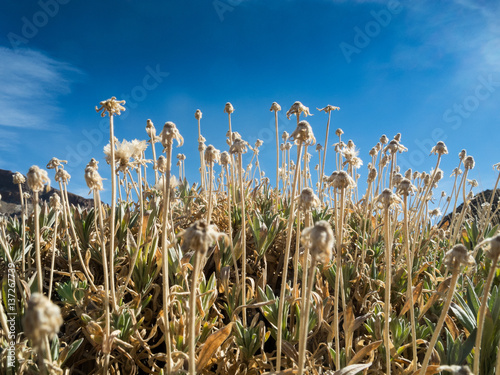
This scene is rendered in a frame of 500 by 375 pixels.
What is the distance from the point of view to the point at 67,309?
83.7 inches

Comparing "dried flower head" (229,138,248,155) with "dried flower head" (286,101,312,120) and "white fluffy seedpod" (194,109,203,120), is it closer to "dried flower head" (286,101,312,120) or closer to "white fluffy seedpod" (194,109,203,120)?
"dried flower head" (286,101,312,120)

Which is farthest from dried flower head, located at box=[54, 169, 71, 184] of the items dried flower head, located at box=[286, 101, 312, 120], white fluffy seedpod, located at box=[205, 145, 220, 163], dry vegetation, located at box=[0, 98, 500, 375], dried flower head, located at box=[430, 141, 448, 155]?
dried flower head, located at box=[430, 141, 448, 155]

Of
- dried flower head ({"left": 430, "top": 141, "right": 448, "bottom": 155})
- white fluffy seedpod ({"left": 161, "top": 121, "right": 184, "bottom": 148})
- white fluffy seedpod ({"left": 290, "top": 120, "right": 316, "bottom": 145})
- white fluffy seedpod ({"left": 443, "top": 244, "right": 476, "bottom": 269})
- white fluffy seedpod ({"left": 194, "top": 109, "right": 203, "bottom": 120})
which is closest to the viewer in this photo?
white fluffy seedpod ({"left": 443, "top": 244, "right": 476, "bottom": 269})

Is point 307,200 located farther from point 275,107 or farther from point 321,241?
point 275,107

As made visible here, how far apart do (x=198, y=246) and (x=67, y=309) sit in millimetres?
1660

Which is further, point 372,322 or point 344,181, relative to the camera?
point 372,322

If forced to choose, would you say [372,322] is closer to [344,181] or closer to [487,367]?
[487,367]

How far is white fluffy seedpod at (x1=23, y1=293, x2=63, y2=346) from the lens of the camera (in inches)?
27.0

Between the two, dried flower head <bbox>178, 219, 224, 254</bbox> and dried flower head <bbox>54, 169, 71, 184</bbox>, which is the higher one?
dried flower head <bbox>54, 169, 71, 184</bbox>

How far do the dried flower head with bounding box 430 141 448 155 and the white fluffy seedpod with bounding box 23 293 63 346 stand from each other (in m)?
2.63

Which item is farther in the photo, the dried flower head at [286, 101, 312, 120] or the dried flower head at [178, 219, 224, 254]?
the dried flower head at [286, 101, 312, 120]

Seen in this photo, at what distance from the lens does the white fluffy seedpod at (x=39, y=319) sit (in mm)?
687

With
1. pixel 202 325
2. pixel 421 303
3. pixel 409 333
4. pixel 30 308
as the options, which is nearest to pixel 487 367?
pixel 409 333

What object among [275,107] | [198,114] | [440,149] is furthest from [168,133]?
[198,114]
